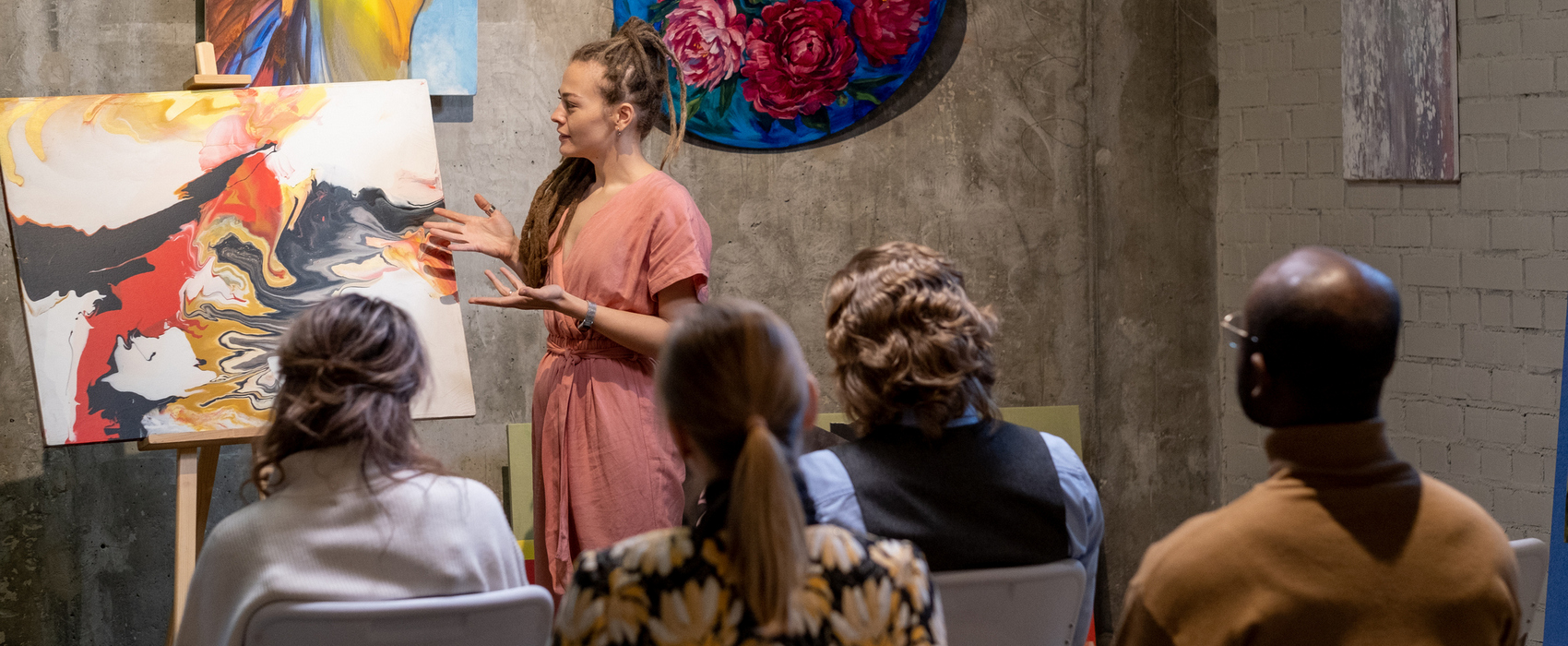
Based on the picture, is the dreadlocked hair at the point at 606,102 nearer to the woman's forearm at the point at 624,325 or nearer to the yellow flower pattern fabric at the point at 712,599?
the woman's forearm at the point at 624,325

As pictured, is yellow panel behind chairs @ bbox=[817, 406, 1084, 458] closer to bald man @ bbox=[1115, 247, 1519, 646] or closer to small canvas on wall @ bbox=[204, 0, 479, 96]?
small canvas on wall @ bbox=[204, 0, 479, 96]

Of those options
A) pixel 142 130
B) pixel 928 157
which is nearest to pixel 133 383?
pixel 142 130

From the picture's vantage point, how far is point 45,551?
2887 mm

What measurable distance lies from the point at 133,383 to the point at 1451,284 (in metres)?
2.86

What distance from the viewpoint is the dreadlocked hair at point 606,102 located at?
8.33 feet

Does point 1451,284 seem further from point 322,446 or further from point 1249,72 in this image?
point 322,446

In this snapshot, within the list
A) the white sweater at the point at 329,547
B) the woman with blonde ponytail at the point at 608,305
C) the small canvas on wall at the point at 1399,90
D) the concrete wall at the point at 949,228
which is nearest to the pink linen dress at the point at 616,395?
the woman with blonde ponytail at the point at 608,305

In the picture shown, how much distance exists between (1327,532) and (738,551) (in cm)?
47

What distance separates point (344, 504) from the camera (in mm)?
A: 1451

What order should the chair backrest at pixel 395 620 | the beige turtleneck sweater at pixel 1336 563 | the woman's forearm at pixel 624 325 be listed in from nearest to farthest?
the beige turtleneck sweater at pixel 1336 563
the chair backrest at pixel 395 620
the woman's forearm at pixel 624 325

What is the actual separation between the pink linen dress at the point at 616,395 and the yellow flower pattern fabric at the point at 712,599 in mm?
1355

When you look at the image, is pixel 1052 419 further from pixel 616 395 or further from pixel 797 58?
pixel 616 395

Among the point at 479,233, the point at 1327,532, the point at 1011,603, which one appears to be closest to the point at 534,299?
the point at 479,233

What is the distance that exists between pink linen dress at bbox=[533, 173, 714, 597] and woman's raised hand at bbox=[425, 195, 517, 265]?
0.23 meters
